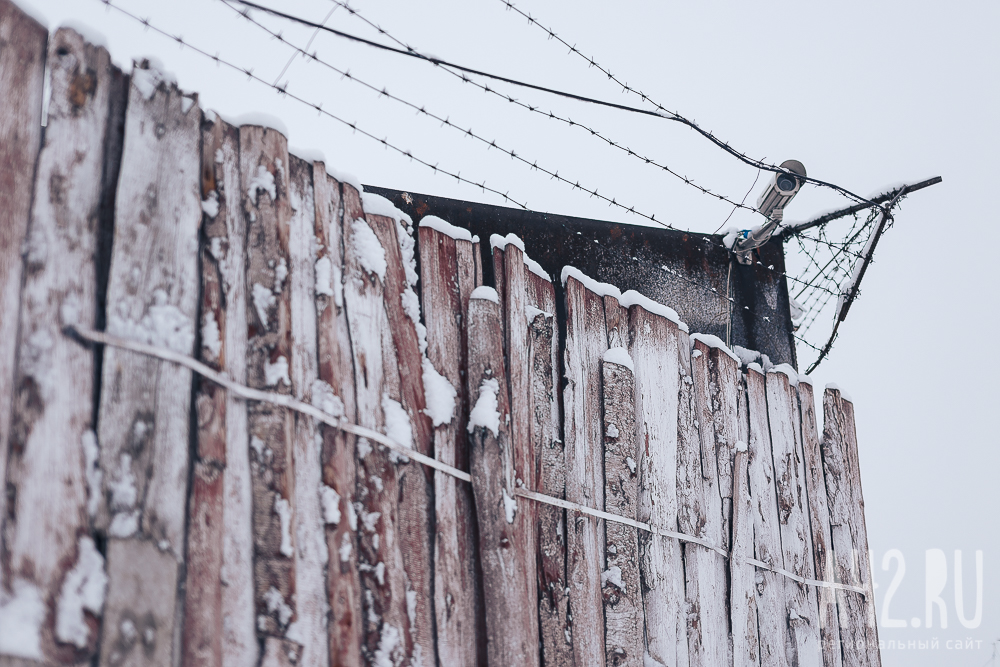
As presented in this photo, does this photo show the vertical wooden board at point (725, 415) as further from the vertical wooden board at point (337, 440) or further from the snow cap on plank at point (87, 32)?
the snow cap on plank at point (87, 32)

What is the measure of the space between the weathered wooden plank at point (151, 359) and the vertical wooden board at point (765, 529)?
2.15 metres

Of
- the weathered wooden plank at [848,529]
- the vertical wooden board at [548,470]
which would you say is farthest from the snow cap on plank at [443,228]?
the weathered wooden plank at [848,529]

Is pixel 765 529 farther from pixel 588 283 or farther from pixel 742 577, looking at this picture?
pixel 588 283

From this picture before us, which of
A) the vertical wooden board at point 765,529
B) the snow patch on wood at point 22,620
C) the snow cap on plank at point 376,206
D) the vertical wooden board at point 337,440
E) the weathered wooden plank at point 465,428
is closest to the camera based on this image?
the snow patch on wood at point 22,620

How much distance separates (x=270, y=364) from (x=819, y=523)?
247 cm

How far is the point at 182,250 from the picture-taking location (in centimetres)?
162

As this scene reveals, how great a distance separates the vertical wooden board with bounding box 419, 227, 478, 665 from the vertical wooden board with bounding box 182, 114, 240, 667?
578 mm

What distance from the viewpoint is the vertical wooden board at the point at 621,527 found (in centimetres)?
216

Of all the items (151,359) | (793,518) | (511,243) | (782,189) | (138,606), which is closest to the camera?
(138,606)

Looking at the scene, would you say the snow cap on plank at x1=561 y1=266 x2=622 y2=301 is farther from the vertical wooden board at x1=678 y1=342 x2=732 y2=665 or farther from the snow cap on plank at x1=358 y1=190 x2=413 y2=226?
the snow cap on plank at x1=358 y1=190 x2=413 y2=226

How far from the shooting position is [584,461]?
2.27m

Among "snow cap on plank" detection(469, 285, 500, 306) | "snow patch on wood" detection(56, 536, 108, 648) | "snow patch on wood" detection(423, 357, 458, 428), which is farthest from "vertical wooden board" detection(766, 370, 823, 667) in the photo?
"snow patch on wood" detection(56, 536, 108, 648)

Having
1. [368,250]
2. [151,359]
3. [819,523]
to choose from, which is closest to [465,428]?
[368,250]

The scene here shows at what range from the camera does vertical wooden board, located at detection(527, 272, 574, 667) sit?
2.04m
